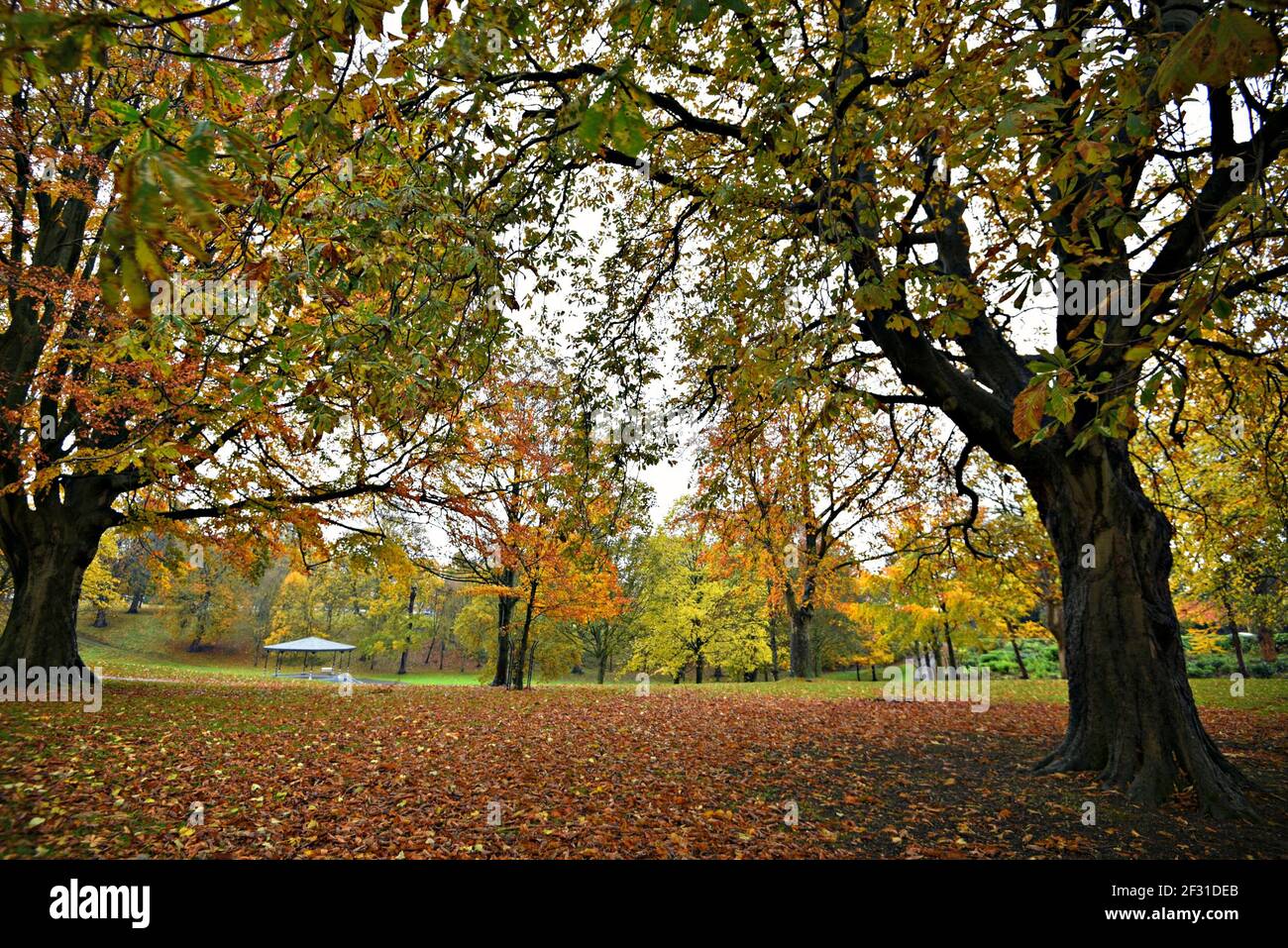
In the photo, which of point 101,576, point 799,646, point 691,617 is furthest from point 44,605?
point 691,617

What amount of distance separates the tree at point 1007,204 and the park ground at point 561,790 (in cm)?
127

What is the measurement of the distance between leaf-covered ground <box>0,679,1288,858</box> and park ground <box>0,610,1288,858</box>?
27 mm

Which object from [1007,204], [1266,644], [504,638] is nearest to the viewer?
[1007,204]

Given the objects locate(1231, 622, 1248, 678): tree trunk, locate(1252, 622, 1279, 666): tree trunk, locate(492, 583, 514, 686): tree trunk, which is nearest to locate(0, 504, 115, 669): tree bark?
locate(492, 583, 514, 686): tree trunk

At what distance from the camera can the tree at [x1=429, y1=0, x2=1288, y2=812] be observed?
288cm

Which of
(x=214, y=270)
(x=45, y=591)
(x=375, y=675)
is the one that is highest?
(x=214, y=270)

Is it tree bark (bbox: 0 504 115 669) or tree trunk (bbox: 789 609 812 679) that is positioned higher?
tree bark (bbox: 0 504 115 669)

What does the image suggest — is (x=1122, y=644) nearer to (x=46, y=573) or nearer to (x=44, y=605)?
(x=44, y=605)

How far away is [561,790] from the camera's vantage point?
576 cm

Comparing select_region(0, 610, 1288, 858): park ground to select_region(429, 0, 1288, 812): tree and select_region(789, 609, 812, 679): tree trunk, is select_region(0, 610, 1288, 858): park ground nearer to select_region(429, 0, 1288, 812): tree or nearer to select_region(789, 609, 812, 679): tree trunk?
select_region(429, 0, 1288, 812): tree

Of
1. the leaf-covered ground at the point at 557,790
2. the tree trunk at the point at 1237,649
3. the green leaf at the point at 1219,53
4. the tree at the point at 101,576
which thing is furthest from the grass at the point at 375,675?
the green leaf at the point at 1219,53

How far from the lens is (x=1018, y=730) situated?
31.5 ft

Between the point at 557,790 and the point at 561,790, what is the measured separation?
0.05 m

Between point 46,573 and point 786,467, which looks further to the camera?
point 46,573
